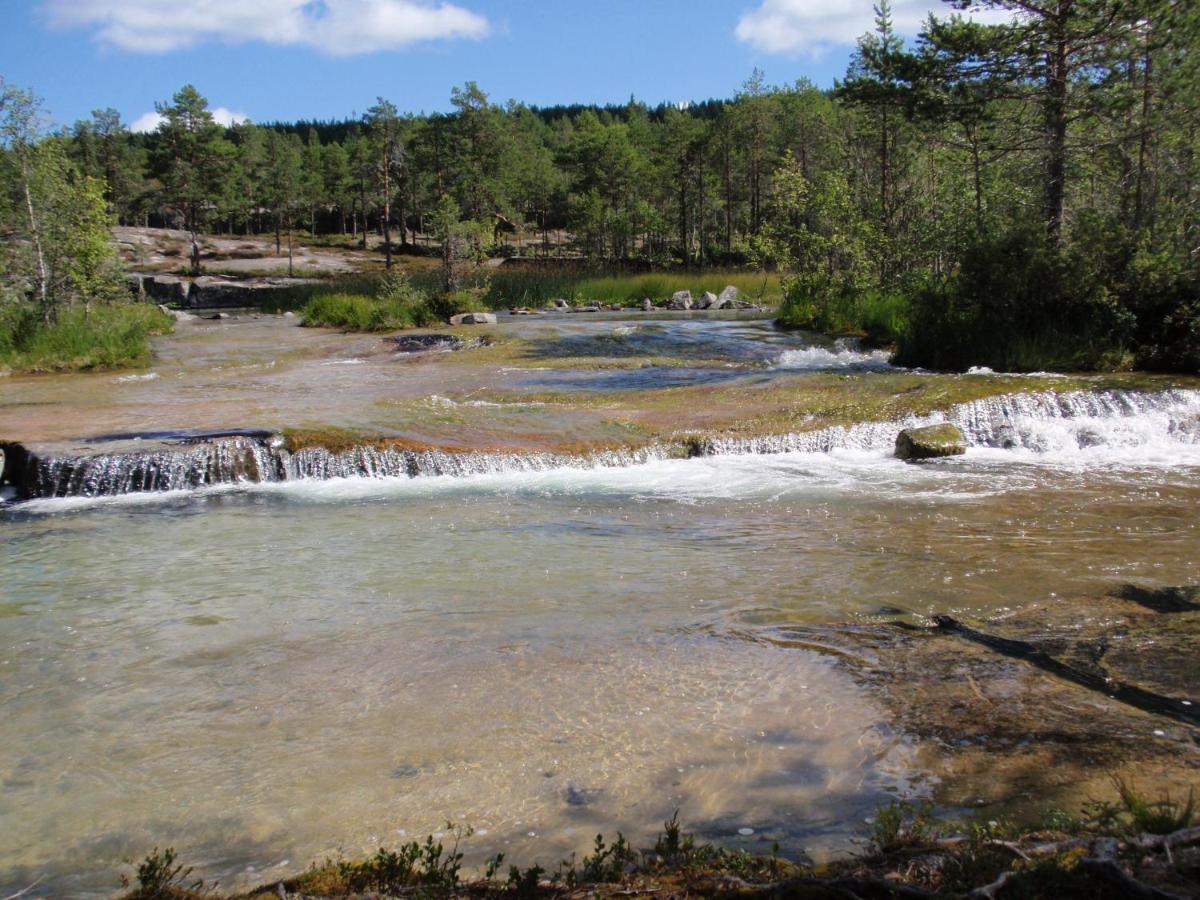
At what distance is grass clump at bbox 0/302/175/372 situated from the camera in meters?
20.3

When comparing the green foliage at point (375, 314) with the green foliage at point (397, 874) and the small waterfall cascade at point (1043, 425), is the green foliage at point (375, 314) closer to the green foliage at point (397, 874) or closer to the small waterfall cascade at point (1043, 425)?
the small waterfall cascade at point (1043, 425)

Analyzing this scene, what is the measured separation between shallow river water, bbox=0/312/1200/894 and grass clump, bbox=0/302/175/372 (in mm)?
11677

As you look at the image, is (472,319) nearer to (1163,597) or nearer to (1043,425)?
(1043,425)

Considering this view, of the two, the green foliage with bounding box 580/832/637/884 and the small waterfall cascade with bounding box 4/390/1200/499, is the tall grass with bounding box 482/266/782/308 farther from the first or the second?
the green foliage with bounding box 580/832/637/884

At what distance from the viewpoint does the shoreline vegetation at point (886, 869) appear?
2.32 meters

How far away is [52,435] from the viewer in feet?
40.4

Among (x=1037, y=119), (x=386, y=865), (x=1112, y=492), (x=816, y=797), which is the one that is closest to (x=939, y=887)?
(x=816, y=797)

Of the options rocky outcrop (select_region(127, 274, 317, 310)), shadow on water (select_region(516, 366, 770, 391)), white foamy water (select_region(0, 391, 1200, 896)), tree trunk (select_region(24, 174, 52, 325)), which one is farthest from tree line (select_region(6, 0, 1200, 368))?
rocky outcrop (select_region(127, 274, 317, 310))

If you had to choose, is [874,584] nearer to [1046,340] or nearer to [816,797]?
[816,797]

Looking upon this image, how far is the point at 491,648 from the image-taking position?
5.74 metres

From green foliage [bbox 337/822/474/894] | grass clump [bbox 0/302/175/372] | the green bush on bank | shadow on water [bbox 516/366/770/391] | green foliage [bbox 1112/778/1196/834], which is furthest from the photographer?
the green bush on bank

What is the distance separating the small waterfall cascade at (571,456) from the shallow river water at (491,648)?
552 millimetres

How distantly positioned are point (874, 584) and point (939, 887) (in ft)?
15.1

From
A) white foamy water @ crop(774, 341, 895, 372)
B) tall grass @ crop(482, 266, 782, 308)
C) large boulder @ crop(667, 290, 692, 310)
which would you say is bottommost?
white foamy water @ crop(774, 341, 895, 372)
